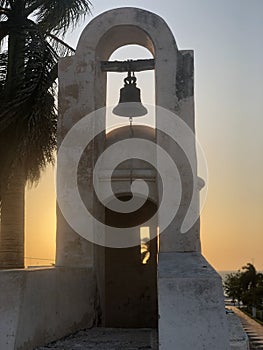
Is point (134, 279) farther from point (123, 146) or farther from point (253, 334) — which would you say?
point (253, 334)

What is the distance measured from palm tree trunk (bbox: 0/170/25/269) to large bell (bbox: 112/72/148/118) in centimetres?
303

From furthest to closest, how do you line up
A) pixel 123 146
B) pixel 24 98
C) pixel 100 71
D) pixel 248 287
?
1. pixel 248 287
2. pixel 24 98
3. pixel 100 71
4. pixel 123 146

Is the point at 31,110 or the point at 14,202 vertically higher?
the point at 31,110

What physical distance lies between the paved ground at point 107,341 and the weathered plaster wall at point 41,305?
124 millimetres

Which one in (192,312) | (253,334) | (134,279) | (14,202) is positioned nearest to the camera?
(192,312)

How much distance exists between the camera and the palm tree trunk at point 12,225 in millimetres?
9836

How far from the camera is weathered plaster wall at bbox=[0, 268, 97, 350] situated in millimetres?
5266

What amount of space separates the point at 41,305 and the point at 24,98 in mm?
4412

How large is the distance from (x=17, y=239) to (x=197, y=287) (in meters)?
5.62

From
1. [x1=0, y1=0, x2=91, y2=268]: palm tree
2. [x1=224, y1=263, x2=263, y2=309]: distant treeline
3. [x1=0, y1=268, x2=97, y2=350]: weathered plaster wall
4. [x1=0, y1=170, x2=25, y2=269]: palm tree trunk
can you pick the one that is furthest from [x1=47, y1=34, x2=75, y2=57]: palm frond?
[x1=224, y1=263, x2=263, y2=309]: distant treeline

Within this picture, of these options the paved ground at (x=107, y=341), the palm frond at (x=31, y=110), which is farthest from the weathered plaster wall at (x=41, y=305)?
the palm frond at (x=31, y=110)

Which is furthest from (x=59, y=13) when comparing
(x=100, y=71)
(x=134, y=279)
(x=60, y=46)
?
(x=134, y=279)

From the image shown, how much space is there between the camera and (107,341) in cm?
629

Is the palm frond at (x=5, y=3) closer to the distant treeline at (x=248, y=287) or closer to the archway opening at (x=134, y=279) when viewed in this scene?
the archway opening at (x=134, y=279)
